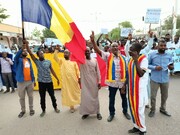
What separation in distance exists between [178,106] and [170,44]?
4.98 metres

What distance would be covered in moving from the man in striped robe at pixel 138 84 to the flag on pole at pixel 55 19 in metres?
1.26

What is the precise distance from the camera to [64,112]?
5.34 m

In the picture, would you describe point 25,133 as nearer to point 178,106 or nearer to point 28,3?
point 28,3

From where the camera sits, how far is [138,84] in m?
3.60

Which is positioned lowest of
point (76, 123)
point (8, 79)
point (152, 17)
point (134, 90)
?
point (76, 123)

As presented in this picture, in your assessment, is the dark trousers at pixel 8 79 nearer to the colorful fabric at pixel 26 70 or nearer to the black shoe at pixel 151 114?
the colorful fabric at pixel 26 70

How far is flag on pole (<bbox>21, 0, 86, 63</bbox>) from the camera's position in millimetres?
4133

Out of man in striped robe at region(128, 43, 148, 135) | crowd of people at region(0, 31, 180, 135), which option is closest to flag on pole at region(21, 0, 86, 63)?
crowd of people at region(0, 31, 180, 135)

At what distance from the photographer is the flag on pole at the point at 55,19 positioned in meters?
4.13

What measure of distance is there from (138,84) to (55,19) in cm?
215

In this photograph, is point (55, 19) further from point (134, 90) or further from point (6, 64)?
point (6, 64)

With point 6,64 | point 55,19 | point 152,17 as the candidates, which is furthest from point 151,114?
point 6,64

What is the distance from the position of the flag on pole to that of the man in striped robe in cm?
126

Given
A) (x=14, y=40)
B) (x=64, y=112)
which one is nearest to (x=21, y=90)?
(x=64, y=112)
